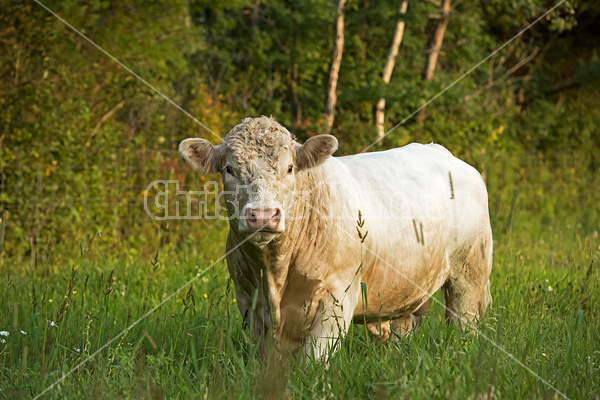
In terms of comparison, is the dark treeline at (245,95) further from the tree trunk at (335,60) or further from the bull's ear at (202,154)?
the bull's ear at (202,154)

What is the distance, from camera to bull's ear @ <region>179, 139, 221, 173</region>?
3.87 m

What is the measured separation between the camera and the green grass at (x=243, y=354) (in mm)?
2703

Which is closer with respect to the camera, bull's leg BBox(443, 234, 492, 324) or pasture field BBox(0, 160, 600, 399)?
pasture field BBox(0, 160, 600, 399)

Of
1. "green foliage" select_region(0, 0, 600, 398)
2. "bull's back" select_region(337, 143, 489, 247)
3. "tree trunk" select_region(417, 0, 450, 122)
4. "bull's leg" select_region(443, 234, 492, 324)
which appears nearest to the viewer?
"green foliage" select_region(0, 0, 600, 398)

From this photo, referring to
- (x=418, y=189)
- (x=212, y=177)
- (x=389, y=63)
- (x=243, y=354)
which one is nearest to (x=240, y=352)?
Answer: (x=243, y=354)

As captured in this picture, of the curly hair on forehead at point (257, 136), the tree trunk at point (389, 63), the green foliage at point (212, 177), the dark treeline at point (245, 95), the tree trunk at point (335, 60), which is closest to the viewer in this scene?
the green foliage at point (212, 177)

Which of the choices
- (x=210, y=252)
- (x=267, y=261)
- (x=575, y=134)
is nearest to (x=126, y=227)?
(x=210, y=252)

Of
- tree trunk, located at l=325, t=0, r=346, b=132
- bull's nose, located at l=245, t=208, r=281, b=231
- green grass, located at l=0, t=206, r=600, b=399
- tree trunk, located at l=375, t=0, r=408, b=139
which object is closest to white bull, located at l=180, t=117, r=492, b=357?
bull's nose, located at l=245, t=208, r=281, b=231

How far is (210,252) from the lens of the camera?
8.09 metres

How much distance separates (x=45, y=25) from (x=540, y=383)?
711 cm

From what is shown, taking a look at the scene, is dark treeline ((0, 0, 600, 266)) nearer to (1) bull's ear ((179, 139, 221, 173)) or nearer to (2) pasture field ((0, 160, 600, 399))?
(2) pasture field ((0, 160, 600, 399))

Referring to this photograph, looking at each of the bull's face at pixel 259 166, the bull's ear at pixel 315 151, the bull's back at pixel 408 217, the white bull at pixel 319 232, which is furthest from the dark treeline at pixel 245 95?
the bull's back at pixel 408 217

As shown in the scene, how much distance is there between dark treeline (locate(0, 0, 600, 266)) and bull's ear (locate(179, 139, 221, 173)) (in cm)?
84

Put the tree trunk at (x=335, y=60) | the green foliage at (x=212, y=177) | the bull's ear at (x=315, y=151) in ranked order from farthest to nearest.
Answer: the tree trunk at (x=335, y=60)
the bull's ear at (x=315, y=151)
the green foliage at (x=212, y=177)
